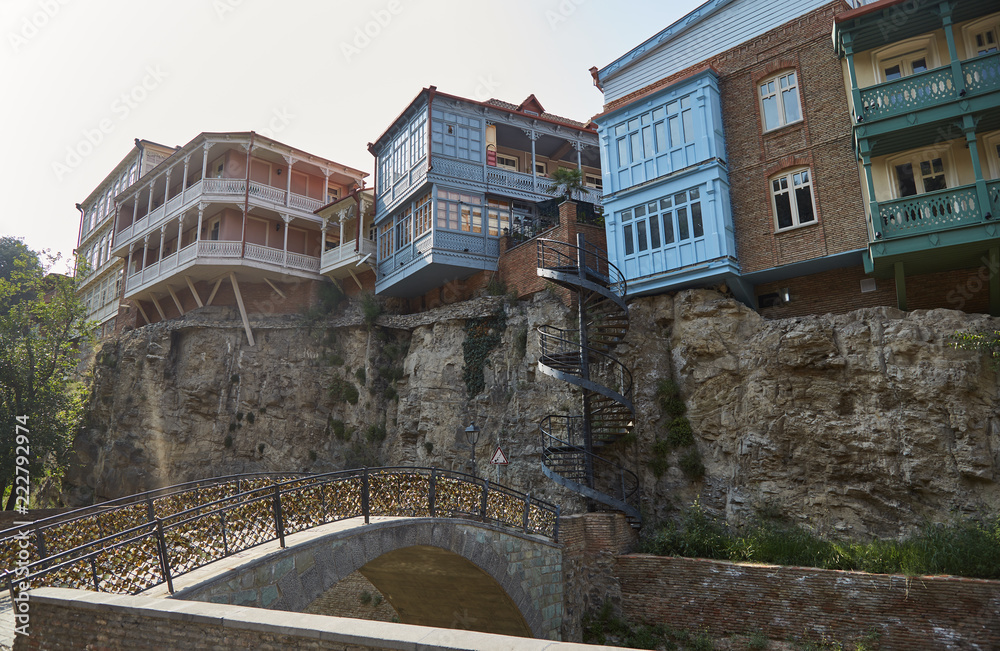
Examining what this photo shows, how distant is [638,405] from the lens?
18.4 metres

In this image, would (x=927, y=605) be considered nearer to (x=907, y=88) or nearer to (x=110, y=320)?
(x=907, y=88)

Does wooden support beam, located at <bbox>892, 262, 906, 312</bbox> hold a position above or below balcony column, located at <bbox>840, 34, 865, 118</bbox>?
below

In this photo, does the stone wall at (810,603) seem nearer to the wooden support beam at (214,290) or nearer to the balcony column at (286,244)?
the balcony column at (286,244)

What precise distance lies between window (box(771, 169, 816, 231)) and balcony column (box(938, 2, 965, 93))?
3760 mm

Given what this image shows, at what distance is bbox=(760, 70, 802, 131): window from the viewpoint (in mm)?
18078

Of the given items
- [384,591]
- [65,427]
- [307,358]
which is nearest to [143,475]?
[65,427]

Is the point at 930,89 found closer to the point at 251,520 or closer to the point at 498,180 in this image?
the point at 498,180

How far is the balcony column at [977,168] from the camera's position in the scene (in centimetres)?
1396

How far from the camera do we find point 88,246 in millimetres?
40938

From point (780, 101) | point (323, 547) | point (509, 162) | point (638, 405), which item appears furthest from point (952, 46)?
point (323, 547)

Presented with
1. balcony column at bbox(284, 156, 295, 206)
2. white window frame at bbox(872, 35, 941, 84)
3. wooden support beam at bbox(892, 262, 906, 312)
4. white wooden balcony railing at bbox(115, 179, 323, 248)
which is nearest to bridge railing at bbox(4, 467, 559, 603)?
wooden support beam at bbox(892, 262, 906, 312)

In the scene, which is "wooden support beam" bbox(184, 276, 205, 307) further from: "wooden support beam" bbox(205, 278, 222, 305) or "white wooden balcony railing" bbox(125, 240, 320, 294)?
"white wooden balcony railing" bbox(125, 240, 320, 294)

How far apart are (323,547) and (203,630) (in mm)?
3707

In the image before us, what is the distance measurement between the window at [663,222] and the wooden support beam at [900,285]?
16.3ft
